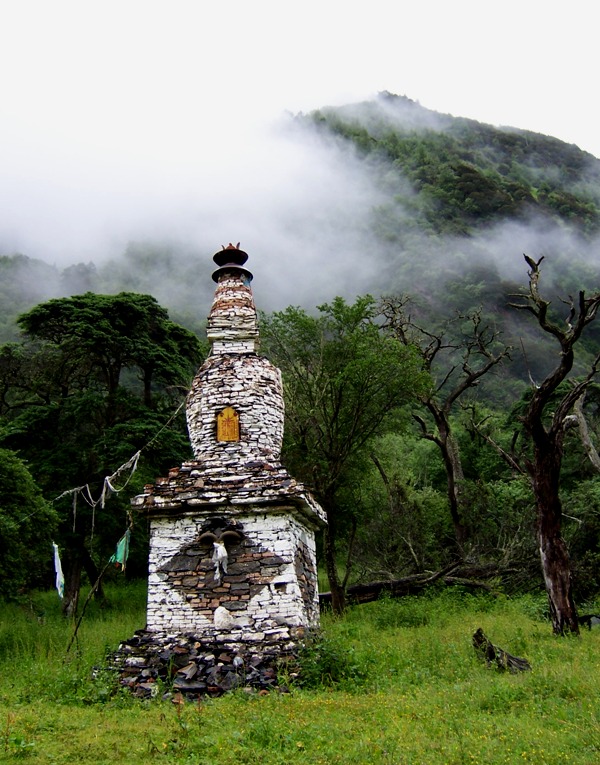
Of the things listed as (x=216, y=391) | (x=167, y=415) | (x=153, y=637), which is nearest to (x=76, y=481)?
(x=167, y=415)

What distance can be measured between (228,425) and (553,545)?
279 inches

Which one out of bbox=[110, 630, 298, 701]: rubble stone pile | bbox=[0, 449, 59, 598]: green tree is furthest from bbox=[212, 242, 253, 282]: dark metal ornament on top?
bbox=[110, 630, 298, 701]: rubble stone pile

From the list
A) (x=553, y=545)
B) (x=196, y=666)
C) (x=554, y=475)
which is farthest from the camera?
(x=554, y=475)

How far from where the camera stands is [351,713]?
8.01 metres

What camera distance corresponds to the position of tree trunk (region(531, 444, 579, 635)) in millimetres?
13438

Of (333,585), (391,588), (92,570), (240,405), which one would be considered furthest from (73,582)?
(240,405)

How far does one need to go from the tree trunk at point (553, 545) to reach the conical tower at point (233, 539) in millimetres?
4750

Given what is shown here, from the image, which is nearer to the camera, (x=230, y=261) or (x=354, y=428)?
(x=230, y=261)

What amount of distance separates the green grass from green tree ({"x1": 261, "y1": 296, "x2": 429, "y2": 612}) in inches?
304

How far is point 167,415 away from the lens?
74.0ft

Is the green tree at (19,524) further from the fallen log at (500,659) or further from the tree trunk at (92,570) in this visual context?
the fallen log at (500,659)

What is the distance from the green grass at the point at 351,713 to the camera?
21.5 ft

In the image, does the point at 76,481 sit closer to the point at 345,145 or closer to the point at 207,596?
the point at 207,596

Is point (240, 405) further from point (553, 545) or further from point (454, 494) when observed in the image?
point (454, 494)
